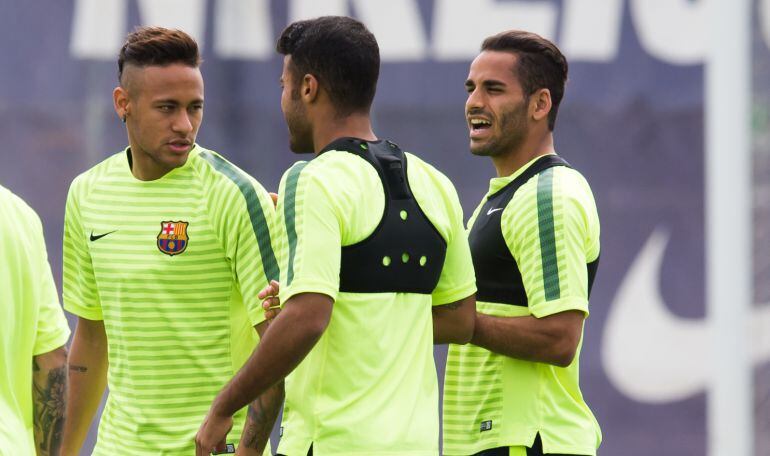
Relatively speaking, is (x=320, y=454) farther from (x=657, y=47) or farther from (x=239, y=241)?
(x=657, y=47)

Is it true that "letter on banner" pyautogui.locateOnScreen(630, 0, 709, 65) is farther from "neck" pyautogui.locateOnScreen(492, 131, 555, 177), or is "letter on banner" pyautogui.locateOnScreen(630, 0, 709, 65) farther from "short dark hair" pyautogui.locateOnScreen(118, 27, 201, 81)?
"short dark hair" pyautogui.locateOnScreen(118, 27, 201, 81)

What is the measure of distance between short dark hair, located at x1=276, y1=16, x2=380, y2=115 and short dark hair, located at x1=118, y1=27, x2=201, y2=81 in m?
0.57

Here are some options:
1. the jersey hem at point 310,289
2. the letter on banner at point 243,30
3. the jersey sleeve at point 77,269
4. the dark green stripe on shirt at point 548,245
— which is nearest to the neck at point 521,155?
the dark green stripe on shirt at point 548,245

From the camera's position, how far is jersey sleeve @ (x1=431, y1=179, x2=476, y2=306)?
3.69m

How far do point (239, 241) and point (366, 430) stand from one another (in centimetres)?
74

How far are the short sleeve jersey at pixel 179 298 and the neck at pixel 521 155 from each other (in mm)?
792

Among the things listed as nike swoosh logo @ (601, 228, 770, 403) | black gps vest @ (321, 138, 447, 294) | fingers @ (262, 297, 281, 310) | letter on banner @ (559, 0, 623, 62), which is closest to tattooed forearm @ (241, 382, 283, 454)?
fingers @ (262, 297, 281, 310)

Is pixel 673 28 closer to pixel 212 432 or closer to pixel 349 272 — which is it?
pixel 349 272

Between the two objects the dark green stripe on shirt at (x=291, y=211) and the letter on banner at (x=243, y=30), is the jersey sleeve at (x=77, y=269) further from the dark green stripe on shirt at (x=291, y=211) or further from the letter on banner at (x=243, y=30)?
the letter on banner at (x=243, y=30)

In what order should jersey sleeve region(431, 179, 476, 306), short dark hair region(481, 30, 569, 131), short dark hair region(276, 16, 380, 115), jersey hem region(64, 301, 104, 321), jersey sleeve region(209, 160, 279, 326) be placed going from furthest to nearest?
short dark hair region(481, 30, 569, 131), jersey hem region(64, 301, 104, 321), jersey sleeve region(209, 160, 279, 326), jersey sleeve region(431, 179, 476, 306), short dark hair region(276, 16, 380, 115)

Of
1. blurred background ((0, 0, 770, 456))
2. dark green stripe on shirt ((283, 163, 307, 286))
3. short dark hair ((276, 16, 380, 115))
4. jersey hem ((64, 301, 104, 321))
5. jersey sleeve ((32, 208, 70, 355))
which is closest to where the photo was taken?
dark green stripe on shirt ((283, 163, 307, 286))

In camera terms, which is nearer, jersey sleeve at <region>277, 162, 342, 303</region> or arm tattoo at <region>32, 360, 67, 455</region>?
jersey sleeve at <region>277, 162, 342, 303</region>

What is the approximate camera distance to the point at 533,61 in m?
4.32

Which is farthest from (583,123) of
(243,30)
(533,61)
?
(533,61)
